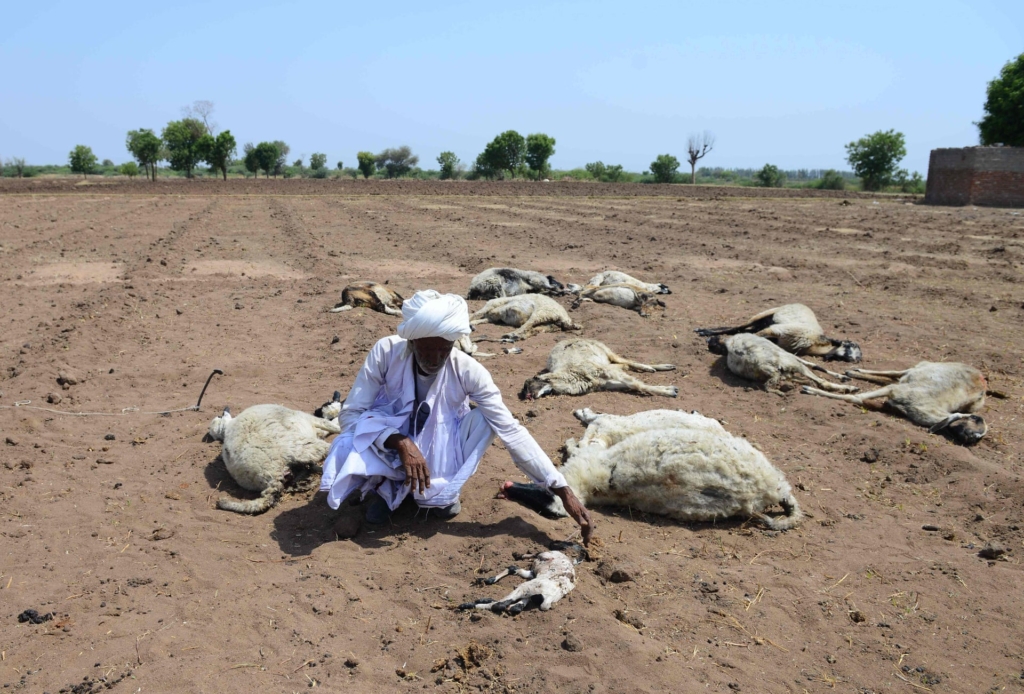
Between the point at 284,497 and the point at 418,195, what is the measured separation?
104 feet

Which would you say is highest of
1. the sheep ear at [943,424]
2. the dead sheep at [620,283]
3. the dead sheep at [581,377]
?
the dead sheep at [620,283]

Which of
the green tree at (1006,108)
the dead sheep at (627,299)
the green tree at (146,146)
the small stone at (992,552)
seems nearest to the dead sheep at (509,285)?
the dead sheep at (627,299)

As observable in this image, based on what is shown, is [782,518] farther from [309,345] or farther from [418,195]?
[418,195]

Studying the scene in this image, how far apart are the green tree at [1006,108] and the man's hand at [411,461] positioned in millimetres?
38420

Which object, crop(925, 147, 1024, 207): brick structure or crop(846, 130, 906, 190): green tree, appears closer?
crop(925, 147, 1024, 207): brick structure

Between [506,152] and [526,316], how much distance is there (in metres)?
56.4

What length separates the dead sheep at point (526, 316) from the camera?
9180 millimetres

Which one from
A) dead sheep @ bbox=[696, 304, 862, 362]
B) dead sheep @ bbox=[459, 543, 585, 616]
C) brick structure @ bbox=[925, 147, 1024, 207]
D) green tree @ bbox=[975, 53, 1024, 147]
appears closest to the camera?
dead sheep @ bbox=[459, 543, 585, 616]

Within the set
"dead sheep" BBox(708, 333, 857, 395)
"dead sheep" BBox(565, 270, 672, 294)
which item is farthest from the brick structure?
"dead sheep" BBox(708, 333, 857, 395)

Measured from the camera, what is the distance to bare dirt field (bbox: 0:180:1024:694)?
130 inches

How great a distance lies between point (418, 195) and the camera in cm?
3525

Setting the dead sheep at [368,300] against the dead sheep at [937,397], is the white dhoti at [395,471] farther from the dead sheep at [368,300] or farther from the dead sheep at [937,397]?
the dead sheep at [368,300]

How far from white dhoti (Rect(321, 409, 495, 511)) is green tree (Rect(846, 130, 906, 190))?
173 ft

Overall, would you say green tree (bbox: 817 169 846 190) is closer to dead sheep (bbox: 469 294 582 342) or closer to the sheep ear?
dead sheep (bbox: 469 294 582 342)
